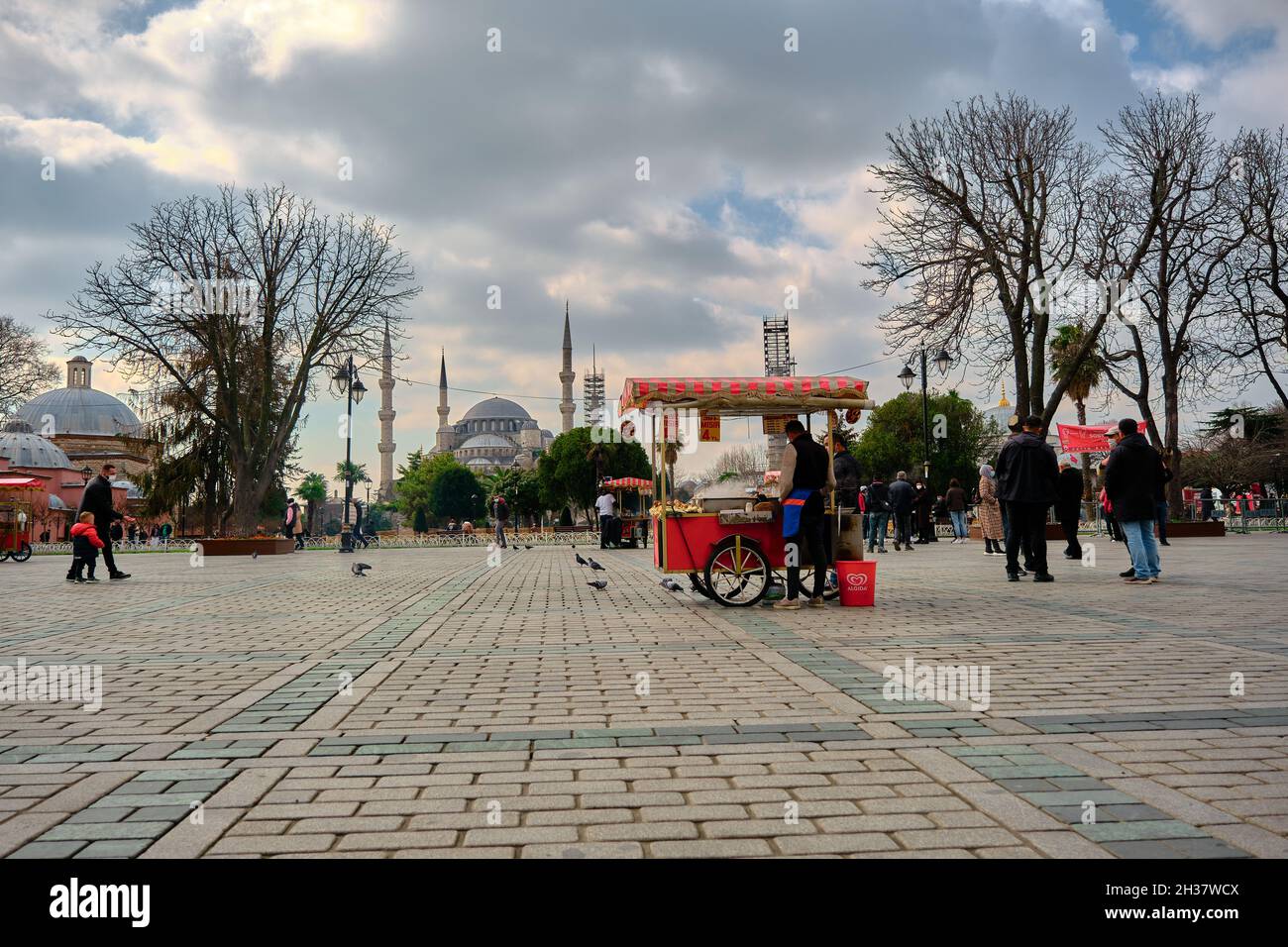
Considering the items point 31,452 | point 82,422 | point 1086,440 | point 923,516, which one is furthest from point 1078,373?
point 82,422

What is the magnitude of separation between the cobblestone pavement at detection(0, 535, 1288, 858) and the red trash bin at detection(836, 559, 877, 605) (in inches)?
40.5

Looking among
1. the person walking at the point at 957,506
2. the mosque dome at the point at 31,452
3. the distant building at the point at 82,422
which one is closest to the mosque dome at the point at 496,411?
the distant building at the point at 82,422

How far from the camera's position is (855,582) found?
10250 millimetres

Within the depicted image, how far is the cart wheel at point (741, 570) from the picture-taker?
10.3 m

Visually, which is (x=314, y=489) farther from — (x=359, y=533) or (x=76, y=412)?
(x=359, y=533)

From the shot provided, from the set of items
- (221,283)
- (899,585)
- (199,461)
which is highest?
(221,283)

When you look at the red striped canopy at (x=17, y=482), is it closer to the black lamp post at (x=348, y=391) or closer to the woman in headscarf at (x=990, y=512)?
the black lamp post at (x=348, y=391)

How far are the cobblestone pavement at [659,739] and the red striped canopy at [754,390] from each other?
2464 millimetres

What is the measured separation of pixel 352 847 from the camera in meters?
2.89

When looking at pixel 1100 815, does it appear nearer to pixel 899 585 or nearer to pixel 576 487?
pixel 899 585

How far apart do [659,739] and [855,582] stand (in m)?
6.30
